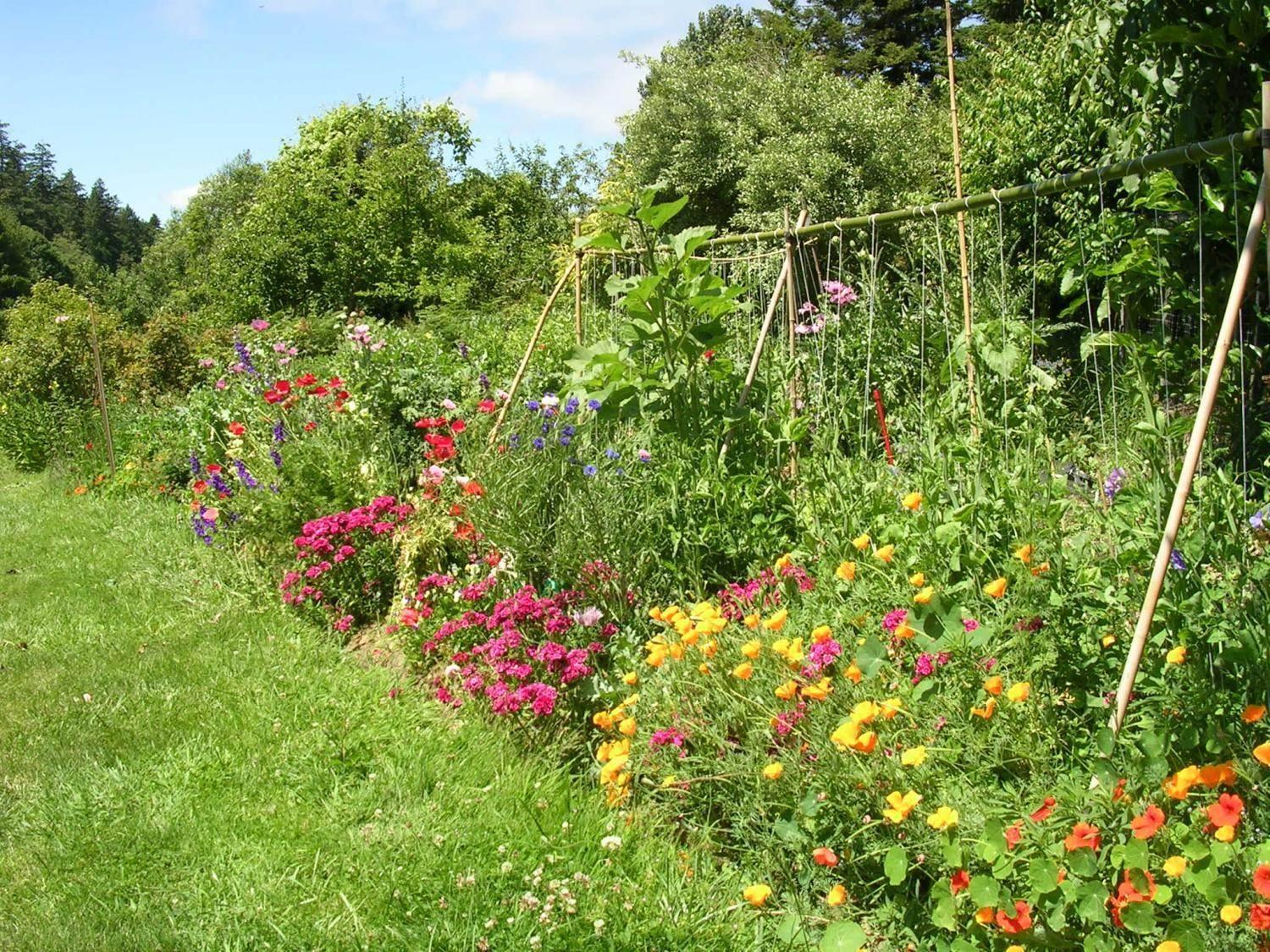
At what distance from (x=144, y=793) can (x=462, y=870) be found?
116 centimetres

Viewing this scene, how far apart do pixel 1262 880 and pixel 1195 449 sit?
0.81 meters

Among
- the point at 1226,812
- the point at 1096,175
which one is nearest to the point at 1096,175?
the point at 1096,175

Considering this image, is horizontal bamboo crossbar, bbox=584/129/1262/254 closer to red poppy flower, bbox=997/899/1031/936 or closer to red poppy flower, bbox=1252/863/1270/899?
red poppy flower, bbox=1252/863/1270/899

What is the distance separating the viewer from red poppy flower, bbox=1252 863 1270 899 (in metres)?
1.55

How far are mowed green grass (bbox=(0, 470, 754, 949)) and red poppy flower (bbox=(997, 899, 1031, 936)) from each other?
26.0 inches

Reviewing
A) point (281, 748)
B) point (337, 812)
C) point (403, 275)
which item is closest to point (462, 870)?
point (337, 812)

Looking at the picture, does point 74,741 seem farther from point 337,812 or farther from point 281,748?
point 337,812

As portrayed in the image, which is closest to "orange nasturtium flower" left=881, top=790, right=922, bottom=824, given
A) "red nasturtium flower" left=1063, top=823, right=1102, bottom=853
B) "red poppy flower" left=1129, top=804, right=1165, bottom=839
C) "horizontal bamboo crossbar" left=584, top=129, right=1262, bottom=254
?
"red nasturtium flower" left=1063, top=823, right=1102, bottom=853

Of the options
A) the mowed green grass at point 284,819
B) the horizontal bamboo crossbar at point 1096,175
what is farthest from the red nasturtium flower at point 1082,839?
the horizontal bamboo crossbar at point 1096,175

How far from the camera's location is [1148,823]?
1.75 meters

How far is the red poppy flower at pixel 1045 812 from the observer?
6.20ft

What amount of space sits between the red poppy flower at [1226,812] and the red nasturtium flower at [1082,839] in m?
0.20

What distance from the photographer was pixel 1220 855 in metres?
1.69

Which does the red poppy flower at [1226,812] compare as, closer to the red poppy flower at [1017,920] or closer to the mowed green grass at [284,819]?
the red poppy flower at [1017,920]
